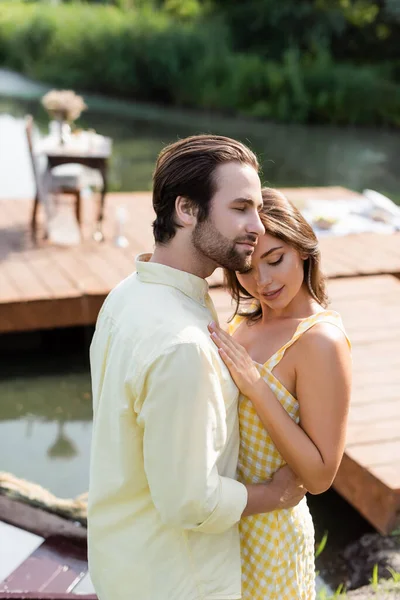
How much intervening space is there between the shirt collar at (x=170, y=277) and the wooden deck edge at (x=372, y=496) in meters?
1.69

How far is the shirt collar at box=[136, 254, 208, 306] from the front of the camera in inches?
60.8

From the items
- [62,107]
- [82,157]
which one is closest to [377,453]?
[82,157]

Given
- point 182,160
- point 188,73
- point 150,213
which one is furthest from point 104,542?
point 188,73

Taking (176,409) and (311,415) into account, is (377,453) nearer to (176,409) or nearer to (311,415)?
(311,415)

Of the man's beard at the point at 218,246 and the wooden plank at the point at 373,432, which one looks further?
the wooden plank at the point at 373,432

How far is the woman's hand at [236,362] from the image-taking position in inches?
61.9

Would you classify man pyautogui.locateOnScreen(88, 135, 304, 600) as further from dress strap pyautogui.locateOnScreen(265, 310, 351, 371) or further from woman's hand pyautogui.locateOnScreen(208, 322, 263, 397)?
dress strap pyautogui.locateOnScreen(265, 310, 351, 371)

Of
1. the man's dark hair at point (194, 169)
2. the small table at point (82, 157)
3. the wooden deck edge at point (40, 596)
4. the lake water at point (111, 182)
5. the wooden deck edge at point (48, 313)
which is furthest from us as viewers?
the small table at point (82, 157)

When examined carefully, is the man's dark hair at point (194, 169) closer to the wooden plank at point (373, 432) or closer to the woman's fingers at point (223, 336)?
the woman's fingers at point (223, 336)

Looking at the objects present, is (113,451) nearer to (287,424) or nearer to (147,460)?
(147,460)

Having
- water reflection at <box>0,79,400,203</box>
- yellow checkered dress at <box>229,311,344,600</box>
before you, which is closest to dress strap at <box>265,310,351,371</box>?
yellow checkered dress at <box>229,311,344,600</box>

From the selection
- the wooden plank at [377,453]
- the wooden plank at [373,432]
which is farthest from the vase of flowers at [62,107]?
the wooden plank at [377,453]

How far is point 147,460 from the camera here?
1.44m

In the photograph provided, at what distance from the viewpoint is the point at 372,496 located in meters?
3.06
